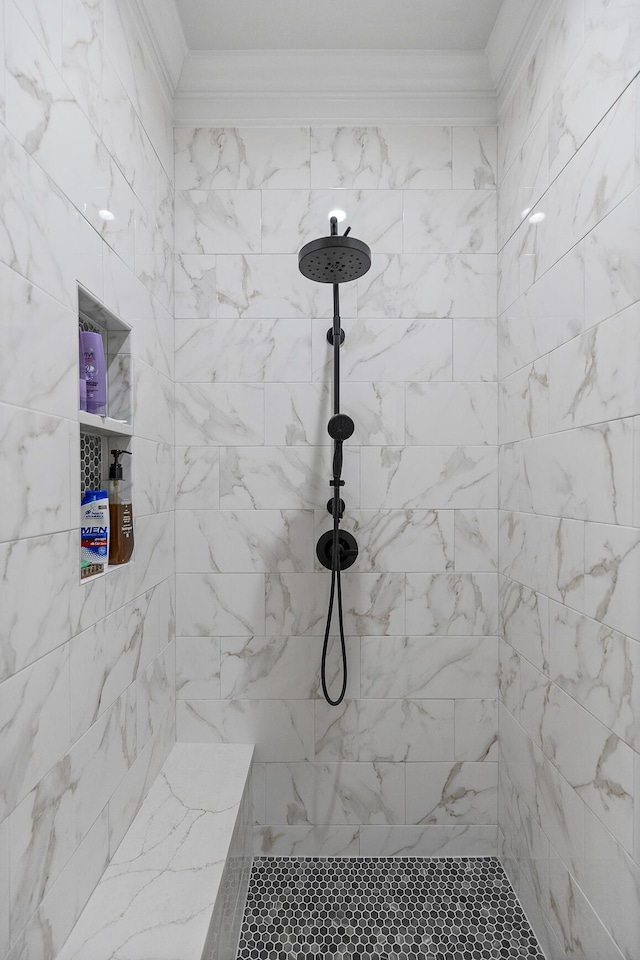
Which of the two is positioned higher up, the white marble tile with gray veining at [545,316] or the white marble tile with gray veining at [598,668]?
the white marble tile with gray veining at [545,316]

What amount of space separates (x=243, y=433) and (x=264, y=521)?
0.97 ft

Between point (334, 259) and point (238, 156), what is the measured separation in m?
0.67

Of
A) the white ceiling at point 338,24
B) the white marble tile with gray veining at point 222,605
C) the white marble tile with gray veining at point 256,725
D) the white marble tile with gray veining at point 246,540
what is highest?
the white ceiling at point 338,24

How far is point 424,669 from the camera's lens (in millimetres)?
1843

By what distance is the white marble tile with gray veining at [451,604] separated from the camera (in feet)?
Result: 6.05

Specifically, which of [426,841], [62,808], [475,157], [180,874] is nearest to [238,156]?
[475,157]

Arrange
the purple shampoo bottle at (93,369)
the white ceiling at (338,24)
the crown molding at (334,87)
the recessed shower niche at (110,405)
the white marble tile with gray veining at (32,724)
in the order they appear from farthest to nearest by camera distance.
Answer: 1. the crown molding at (334,87)
2. the white ceiling at (338,24)
3. the recessed shower niche at (110,405)
4. the purple shampoo bottle at (93,369)
5. the white marble tile with gray veining at (32,724)

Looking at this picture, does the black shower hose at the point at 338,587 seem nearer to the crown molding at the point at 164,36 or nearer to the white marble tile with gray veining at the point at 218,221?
the white marble tile with gray veining at the point at 218,221

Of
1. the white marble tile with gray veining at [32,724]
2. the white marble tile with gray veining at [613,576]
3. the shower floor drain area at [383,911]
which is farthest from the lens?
the shower floor drain area at [383,911]

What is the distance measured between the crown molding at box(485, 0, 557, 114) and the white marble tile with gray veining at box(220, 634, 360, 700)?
179 centimetres

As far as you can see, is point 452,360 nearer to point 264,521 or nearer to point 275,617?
point 264,521

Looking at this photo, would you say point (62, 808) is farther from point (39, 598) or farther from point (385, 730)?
point (385, 730)

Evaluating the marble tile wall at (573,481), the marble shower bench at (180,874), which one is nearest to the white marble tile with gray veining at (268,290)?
the marble tile wall at (573,481)

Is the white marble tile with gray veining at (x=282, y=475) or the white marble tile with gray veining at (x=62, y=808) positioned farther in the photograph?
the white marble tile with gray veining at (x=282, y=475)
